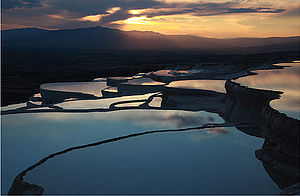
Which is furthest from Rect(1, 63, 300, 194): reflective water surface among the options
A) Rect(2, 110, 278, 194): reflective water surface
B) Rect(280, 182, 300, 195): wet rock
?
Rect(280, 182, 300, 195): wet rock

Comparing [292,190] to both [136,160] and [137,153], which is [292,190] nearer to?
[136,160]

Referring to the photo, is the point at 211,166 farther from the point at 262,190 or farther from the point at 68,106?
the point at 68,106

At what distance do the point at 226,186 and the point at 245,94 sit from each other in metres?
3.23

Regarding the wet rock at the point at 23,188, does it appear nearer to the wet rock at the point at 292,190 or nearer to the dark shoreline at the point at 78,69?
the wet rock at the point at 292,190

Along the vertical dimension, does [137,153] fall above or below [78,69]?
above

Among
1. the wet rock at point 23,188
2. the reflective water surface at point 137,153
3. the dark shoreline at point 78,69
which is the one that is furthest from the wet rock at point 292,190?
the dark shoreline at point 78,69

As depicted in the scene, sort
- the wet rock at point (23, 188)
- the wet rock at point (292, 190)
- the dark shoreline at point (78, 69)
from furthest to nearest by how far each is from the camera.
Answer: the dark shoreline at point (78, 69) → the wet rock at point (23, 188) → the wet rock at point (292, 190)

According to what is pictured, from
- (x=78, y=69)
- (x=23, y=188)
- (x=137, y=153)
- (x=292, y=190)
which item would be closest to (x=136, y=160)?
(x=137, y=153)

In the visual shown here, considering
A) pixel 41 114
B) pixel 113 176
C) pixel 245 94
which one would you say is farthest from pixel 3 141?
pixel 245 94

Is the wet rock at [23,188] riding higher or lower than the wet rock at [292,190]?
lower

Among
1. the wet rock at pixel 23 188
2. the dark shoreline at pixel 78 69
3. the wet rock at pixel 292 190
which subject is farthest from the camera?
the dark shoreline at pixel 78 69

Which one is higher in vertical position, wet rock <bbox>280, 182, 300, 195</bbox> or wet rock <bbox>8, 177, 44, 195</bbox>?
wet rock <bbox>280, 182, 300, 195</bbox>

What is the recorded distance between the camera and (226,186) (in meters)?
2.70

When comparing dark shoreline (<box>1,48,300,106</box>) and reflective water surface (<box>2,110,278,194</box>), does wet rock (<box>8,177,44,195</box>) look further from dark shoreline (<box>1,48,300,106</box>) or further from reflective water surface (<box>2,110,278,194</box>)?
dark shoreline (<box>1,48,300,106</box>)
